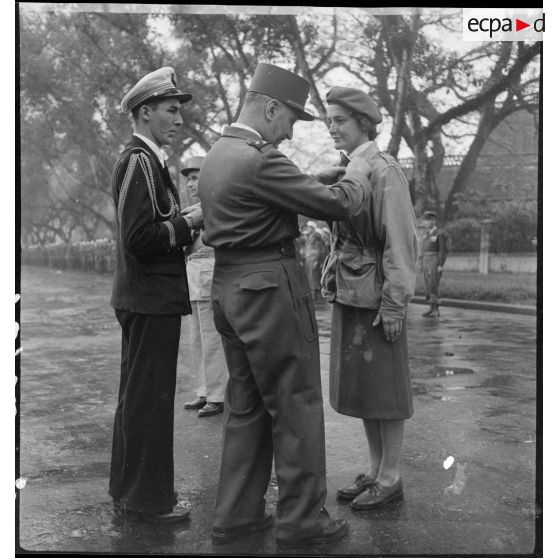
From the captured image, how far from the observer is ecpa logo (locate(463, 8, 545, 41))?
11.1 feet

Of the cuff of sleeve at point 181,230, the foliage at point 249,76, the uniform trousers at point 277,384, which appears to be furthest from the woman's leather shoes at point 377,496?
the foliage at point 249,76

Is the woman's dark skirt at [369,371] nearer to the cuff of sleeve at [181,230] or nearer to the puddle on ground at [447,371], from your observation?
the cuff of sleeve at [181,230]

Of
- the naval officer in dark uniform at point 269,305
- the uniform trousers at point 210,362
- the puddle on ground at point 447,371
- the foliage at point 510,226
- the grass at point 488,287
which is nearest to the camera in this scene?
the naval officer in dark uniform at point 269,305

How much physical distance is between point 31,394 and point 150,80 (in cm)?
389

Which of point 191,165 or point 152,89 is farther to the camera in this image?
point 191,165

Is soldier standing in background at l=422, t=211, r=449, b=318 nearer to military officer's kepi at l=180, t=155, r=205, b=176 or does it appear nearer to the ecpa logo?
military officer's kepi at l=180, t=155, r=205, b=176

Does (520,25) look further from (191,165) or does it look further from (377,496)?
(191,165)

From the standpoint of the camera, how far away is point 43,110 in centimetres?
1375

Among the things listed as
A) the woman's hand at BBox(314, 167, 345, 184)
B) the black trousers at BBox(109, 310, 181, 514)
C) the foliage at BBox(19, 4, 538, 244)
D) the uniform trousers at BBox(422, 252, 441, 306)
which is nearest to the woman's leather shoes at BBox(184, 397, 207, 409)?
the black trousers at BBox(109, 310, 181, 514)

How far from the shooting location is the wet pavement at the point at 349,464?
330 centimetres

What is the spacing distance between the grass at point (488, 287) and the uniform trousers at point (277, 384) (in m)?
9.53

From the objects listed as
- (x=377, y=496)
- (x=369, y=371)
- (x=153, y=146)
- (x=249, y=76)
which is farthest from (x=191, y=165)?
(x=249, y=76)

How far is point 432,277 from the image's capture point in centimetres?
1356

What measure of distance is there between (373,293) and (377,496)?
1.02 meters
